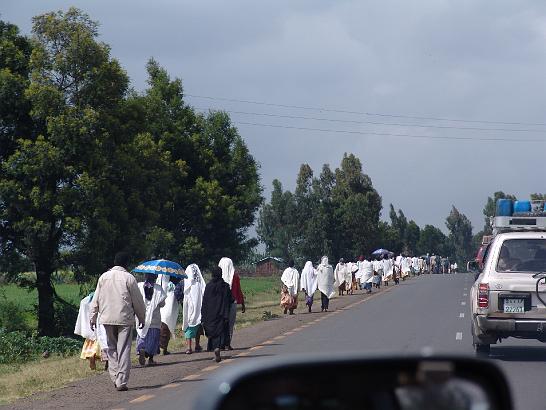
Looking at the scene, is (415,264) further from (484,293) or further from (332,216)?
(484,293)

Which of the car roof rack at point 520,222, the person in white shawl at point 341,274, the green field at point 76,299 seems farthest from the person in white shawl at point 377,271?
the car roof rack at point 520,222

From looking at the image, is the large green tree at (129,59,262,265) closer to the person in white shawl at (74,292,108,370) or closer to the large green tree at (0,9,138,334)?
the large green tree at (0,9,138,334)

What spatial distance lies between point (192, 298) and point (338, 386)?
17.8m

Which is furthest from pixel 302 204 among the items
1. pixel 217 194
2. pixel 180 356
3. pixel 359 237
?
pixel 180 356

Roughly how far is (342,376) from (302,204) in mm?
92177

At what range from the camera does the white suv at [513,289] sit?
16062 mm

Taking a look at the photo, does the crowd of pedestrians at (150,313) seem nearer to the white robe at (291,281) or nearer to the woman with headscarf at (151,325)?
the woman with headscarf at (151,325)

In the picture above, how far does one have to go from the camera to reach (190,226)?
4175 centimetres

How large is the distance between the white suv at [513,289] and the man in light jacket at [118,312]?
5.14 m

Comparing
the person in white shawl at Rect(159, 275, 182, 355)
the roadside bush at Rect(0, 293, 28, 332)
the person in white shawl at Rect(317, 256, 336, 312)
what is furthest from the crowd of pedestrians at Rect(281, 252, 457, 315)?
the person in white shawl at Rect(159, 275, 182, 355)

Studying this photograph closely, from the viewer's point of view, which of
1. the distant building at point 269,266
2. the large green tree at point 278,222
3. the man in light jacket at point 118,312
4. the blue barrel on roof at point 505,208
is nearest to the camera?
the man in light jacket at point 118,312

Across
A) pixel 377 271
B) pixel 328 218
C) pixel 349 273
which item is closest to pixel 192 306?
pixel 349 273

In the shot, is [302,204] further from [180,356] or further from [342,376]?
[342,376]

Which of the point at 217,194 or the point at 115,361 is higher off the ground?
the point at 217,194
